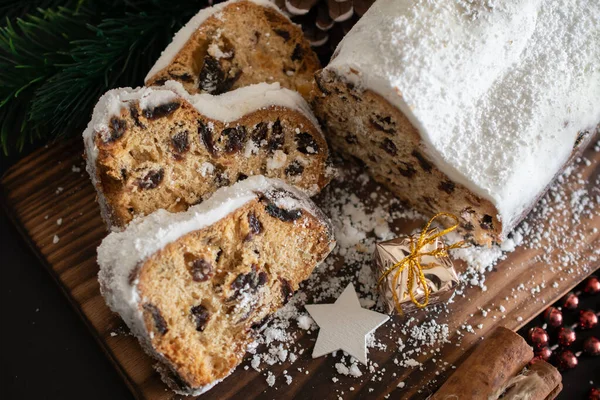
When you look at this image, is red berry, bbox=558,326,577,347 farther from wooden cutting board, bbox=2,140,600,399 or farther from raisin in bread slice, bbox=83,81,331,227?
raisin in bread slice, bbox=83,81,331,227

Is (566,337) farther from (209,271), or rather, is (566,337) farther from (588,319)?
(209,271)

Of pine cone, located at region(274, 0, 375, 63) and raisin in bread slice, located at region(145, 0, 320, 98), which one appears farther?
pine cone, located at region(274, 0, 375, 63)

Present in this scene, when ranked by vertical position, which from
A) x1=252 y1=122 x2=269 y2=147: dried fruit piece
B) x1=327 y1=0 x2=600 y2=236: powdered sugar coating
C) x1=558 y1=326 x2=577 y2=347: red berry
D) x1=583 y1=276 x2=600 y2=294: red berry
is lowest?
x1=558 y1=326 x2=577 y2=347: red berry

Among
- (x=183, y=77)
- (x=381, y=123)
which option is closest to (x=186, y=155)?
(x=183, y=77)

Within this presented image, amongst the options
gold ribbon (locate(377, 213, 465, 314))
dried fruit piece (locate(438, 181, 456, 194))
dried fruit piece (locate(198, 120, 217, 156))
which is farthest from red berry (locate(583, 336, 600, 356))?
dried fruit piece (locate(198, 120, 217, 156))

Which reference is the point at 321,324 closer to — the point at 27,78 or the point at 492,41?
the point at 492,41

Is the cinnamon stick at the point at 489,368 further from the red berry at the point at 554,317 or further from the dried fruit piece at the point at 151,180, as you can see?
the dried fruit piece at the point at 151,180

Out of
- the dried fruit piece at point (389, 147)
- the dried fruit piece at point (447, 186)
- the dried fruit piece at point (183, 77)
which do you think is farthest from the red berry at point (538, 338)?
the dried fruit piece at point (183, 77)
